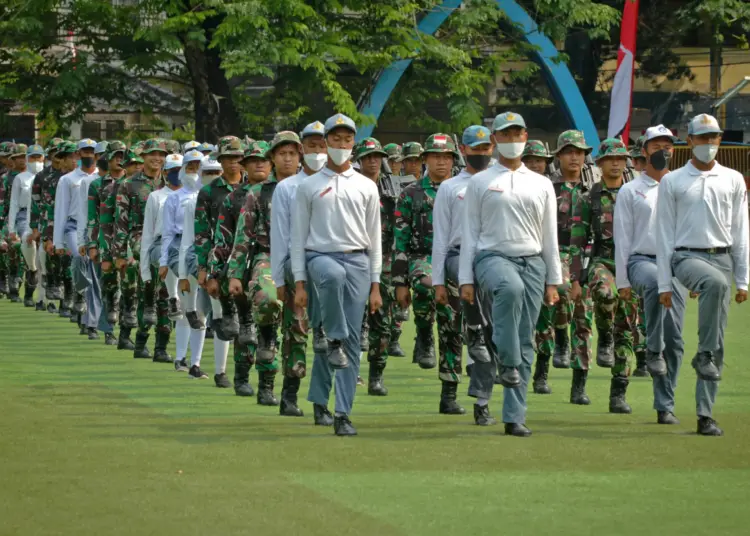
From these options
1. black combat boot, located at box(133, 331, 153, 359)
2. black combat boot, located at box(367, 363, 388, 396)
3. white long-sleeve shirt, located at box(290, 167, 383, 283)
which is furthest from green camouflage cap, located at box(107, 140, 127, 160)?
white long-sleeve shirt, located at box(290, 167, 383, 283)

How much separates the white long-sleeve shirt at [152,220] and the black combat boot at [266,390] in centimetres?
361

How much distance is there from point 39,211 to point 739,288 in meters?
13.4

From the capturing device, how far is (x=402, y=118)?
37.8 metres

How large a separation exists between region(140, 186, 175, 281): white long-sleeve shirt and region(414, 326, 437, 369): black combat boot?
2838 millimetres

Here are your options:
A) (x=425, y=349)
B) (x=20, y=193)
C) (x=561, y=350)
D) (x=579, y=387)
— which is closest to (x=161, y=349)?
(x=425, y=349)

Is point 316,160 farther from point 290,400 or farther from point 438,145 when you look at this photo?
point 438,145

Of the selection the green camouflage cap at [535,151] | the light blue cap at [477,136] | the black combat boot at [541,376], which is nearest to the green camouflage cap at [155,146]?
the green camouflage cap at [535,151]

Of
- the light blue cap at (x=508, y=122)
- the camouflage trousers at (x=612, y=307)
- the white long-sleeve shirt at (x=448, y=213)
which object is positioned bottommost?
the camouflage trousers at (x=612, y=307)

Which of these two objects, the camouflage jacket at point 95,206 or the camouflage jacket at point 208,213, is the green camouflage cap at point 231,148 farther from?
the camouflage jacket at point 95,206

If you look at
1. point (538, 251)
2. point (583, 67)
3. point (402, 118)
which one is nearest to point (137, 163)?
point (538, 251)

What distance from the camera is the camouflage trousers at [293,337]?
1284 centimetres

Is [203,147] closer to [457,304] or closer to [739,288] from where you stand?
[457,304]

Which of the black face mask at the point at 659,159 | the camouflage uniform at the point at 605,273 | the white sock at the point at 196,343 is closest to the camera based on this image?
the black face mask at the point at 659,159

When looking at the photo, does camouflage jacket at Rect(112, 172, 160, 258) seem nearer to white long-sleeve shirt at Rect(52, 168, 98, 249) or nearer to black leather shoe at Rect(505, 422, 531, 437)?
white long-sleeve shirt at Rect(52, 168, 98, 249)
